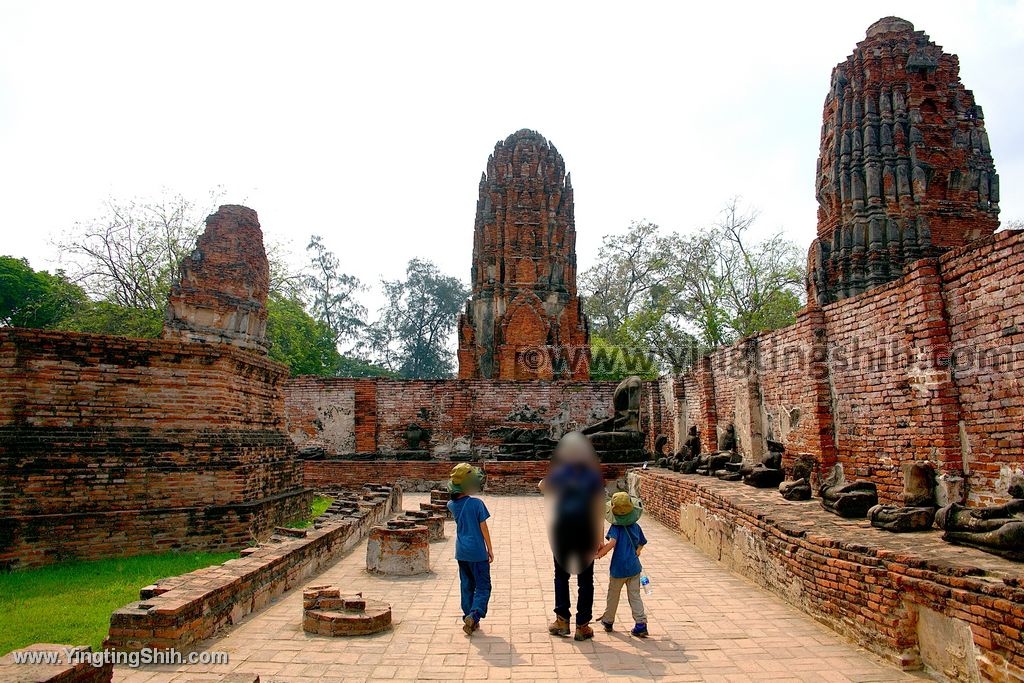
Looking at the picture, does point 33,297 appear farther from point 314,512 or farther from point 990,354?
point 990,354

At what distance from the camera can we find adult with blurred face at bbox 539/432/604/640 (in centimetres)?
455

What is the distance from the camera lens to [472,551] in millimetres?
4898

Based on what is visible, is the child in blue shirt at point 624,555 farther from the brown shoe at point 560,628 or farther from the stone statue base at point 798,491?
the stone statue base at point 798,491

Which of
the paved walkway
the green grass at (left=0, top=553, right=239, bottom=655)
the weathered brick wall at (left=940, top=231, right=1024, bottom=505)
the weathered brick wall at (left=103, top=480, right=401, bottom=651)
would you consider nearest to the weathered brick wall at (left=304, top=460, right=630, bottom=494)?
the green grass at (left=0, top=553, right=239, bottom=655)

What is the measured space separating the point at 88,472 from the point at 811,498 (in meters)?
8.42

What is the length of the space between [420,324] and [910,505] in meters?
44.9

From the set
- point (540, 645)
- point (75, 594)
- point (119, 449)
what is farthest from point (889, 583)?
point (119, 449)

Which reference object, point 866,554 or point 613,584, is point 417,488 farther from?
point 866,554

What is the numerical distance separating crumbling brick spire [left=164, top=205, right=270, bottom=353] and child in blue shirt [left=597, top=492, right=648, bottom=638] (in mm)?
11331

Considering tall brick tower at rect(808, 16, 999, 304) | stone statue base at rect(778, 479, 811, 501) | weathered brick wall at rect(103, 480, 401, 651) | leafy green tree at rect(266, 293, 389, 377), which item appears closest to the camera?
weathered brick wall at rect(103, 480, 401, 651)

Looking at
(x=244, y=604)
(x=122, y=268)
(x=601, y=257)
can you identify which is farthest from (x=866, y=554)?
(x=601, y=257)

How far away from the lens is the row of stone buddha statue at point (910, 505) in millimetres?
3979

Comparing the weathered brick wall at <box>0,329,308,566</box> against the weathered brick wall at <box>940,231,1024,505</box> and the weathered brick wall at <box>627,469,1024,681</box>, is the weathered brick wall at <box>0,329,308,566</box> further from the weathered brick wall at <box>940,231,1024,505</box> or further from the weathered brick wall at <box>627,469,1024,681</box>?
the weathered brick wall at <box>940,231,1024,505</box>

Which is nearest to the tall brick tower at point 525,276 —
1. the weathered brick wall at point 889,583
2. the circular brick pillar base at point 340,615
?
the weathered brick wall at point 889,583
